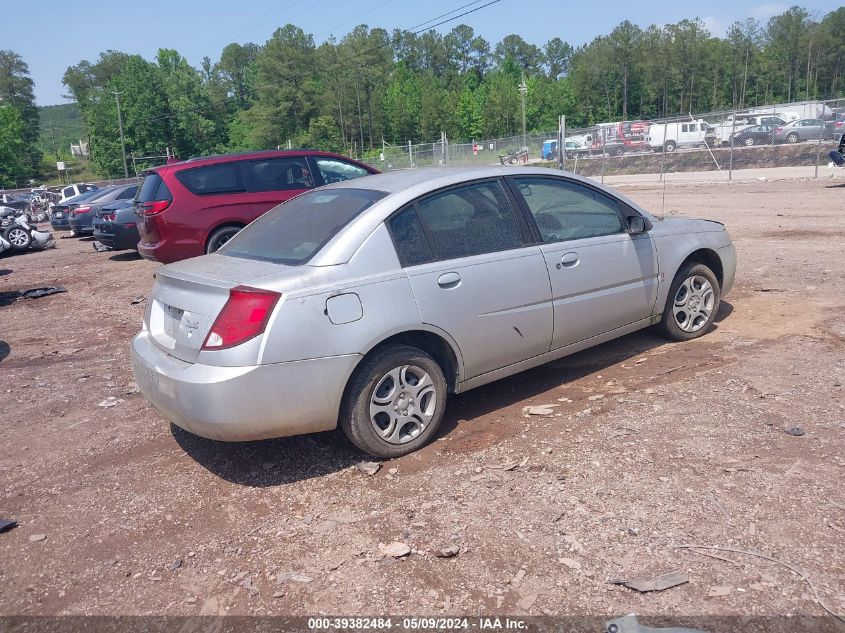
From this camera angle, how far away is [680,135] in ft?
116

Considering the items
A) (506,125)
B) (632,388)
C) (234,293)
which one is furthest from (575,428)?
(506,125)

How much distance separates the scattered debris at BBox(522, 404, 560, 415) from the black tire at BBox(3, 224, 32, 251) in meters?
17.7

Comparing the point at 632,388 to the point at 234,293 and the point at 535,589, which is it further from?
the point at 234,293

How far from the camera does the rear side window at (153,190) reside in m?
10.4

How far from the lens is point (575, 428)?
14.8 ft

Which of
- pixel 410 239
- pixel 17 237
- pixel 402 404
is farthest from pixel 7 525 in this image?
pixel 17 237

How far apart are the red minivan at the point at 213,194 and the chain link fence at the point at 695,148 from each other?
14.9 meters

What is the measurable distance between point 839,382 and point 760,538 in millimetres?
2229

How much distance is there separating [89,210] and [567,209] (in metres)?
18.4

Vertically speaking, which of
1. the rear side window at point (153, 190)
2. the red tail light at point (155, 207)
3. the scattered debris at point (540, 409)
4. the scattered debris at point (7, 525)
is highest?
the rear side window at point (153, 190)

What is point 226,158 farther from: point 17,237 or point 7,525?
point 17,237

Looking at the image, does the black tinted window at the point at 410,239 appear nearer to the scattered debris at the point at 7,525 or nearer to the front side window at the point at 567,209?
the front side window at the point at 567,209

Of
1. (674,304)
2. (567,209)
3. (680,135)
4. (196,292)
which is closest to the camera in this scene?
(196,292)

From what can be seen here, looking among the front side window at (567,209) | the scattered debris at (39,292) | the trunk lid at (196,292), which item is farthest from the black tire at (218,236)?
the front side window at (567,209)
